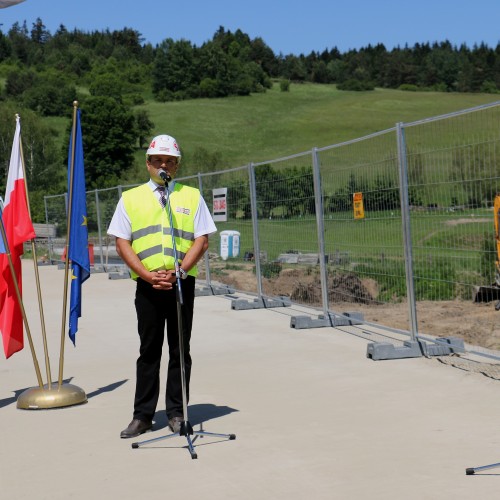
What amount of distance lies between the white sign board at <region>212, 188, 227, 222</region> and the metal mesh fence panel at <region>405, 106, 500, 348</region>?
689 cm

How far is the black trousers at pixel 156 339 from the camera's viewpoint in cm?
683

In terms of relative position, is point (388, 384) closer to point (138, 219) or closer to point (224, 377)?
point (224, 377)

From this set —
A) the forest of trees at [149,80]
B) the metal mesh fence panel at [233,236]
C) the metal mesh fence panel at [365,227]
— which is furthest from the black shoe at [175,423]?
the forest of trees at [149,80]

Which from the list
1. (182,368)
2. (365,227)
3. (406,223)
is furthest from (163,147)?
(365,227)

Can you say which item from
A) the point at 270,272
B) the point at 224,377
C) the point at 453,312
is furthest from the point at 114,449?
the point at 270,272

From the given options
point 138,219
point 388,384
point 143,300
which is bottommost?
point 388,384

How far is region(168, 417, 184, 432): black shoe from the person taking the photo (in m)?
6.83

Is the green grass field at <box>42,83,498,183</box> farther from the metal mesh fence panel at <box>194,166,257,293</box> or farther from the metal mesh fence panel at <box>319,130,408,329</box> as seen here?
the metal mesh fence panel at <box>319,130,408,329</box>

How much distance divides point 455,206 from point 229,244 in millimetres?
8129

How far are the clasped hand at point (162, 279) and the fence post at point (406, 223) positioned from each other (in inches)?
146

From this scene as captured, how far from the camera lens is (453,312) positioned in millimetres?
10461

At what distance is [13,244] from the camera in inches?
343

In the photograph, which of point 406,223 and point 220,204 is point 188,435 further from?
point 220,204

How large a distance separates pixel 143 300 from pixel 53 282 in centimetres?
1699
